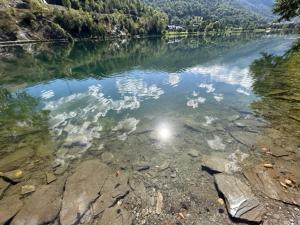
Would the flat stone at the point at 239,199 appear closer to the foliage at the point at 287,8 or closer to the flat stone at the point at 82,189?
the flat stone at the point at 82,189

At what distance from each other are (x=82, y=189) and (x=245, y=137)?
12.7m

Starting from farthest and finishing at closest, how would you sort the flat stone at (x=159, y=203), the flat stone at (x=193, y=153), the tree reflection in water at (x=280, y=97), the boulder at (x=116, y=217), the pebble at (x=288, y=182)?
1. the tree reflection in water at (x=280, y=97)
2. the flat stone at (x=193, y=153)
3. the pebble at (x=288, y=182)
4. the flat stone at (x=159, y=203)
5. the boulder at (x=116, y=217)

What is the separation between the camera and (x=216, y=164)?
14023 millimetres

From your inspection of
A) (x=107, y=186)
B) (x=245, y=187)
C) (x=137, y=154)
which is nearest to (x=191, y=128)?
(x=137, y=154)

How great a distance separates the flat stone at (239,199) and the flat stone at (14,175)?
11.9m

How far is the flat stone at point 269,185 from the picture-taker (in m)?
11.0

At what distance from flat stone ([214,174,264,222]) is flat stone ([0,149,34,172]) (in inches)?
507

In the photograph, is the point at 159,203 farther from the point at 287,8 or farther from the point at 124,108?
the point at 287,8

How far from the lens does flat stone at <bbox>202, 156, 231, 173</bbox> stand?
13570mm

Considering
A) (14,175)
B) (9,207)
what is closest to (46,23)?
(14,175)

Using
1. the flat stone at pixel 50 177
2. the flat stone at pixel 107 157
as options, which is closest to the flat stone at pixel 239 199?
the flat stone at pixel 107 157

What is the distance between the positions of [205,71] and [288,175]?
36.1m

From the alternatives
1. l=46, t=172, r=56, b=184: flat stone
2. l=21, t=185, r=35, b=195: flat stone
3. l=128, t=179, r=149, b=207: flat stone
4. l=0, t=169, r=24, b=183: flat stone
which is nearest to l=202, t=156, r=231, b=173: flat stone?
l=128, t=179, r=149, b=207: flat stone

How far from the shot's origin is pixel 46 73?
45.9 metres
